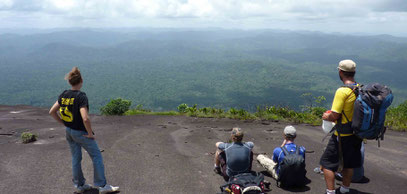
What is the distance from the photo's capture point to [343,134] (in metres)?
4.64

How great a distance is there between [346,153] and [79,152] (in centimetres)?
489

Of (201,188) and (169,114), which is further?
(169,114)

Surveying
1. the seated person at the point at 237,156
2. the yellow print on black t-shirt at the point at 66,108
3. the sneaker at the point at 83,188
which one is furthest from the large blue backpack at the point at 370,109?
the sneaker at the point at 83,188

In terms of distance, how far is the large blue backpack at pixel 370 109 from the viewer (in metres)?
4.30

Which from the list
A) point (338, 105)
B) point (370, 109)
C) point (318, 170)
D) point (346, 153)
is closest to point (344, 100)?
point (338, 105)

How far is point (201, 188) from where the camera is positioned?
5.82 m

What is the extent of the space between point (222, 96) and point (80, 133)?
186m

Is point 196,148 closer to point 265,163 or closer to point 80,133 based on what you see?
point 265,163

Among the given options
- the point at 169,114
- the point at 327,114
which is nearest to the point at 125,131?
the point at 169,114

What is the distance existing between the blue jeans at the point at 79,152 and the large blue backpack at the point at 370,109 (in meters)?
4.56

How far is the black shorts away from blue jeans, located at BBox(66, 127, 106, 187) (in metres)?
4.20

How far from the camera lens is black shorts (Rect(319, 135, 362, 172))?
468 centimetres

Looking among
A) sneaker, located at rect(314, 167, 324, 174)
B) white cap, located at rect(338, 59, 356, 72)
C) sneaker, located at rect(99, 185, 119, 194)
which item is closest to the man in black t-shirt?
sneaker, located at rect(99, 185, 119, 194)

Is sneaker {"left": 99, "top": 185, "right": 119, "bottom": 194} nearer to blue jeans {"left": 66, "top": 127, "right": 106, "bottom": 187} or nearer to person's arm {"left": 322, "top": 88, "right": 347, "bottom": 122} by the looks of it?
blue jeans {"left": 66, "top": 127, "right": 106, "bottom": 187}
